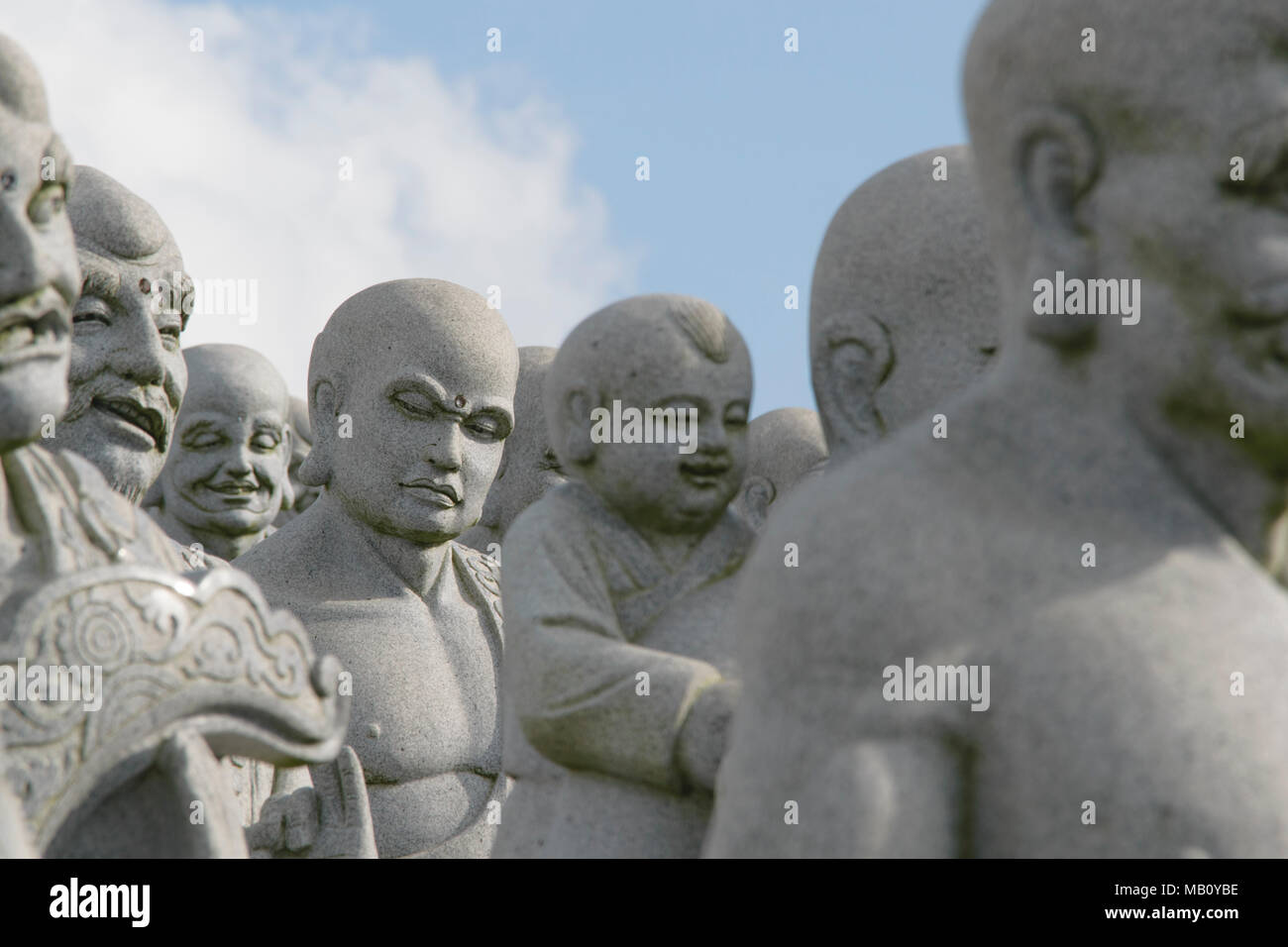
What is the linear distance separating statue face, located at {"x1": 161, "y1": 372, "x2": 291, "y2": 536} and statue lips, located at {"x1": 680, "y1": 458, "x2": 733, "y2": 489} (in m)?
5.28

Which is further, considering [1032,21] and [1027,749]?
[1032,21]

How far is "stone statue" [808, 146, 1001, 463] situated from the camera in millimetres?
5375

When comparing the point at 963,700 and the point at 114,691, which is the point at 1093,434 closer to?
the point at 963,700

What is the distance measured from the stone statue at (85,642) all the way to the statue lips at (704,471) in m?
1.25

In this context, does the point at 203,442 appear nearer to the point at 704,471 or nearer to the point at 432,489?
the point at 432,489

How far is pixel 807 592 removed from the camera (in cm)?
359

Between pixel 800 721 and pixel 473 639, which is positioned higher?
pixel 473 639

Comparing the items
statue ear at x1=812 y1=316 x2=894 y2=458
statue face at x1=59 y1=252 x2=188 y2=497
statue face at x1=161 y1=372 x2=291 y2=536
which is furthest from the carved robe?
statue face at x1=161 y1=372 x2=291 y2=536

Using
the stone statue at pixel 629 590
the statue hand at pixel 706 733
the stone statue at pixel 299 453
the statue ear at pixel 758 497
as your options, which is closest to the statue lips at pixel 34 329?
the stone statue at pixel 629 590

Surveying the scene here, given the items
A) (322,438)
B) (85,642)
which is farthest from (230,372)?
(85,642)

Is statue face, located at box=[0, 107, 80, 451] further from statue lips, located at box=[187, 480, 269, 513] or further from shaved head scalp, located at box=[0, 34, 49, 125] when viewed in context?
statue lips, located at box=[187, 480, 269, 513]

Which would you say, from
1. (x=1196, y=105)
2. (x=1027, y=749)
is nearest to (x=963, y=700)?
(x=1027, y=749)
